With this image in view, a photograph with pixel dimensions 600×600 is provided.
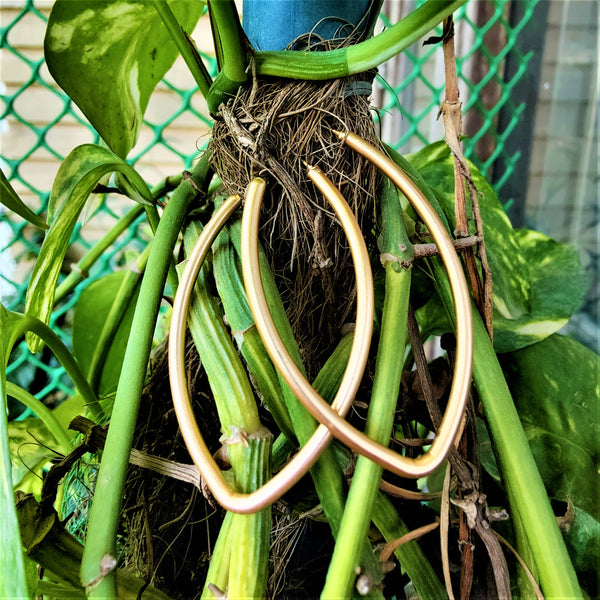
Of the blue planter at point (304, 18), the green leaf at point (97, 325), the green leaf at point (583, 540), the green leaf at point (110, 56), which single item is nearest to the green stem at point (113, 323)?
the green leaf at point (97, 325)

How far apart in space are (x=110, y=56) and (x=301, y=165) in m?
0.18

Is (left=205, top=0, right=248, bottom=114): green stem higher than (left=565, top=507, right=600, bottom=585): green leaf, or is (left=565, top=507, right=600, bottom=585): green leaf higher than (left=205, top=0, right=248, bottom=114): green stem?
(left=205, top=0, right=248, bottom=114): green stem

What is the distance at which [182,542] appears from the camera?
421 millimetres

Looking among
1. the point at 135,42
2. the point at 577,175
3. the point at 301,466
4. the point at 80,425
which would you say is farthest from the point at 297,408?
the point at 577,175

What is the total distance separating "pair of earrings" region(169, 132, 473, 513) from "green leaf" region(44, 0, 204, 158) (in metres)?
0.15

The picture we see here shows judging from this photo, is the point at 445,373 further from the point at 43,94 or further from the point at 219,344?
the point at 43,94

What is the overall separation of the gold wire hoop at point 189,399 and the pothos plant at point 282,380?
0.02 meters

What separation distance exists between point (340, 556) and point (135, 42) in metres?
0.37

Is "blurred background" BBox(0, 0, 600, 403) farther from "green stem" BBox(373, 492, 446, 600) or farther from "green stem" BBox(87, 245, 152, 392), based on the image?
"green stem" BBox(373, 492, 446, 600)

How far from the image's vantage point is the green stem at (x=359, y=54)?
0.31 meters

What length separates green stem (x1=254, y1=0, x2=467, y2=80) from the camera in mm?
314

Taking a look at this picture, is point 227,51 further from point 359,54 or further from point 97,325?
point 97,325

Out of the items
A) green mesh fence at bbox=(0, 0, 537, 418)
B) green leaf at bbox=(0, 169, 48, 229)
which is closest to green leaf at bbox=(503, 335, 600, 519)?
green mesh fence at bbox=(0, 0, 537, 418)

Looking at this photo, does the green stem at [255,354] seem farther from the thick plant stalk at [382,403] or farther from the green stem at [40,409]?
the green stem at [40,409]
